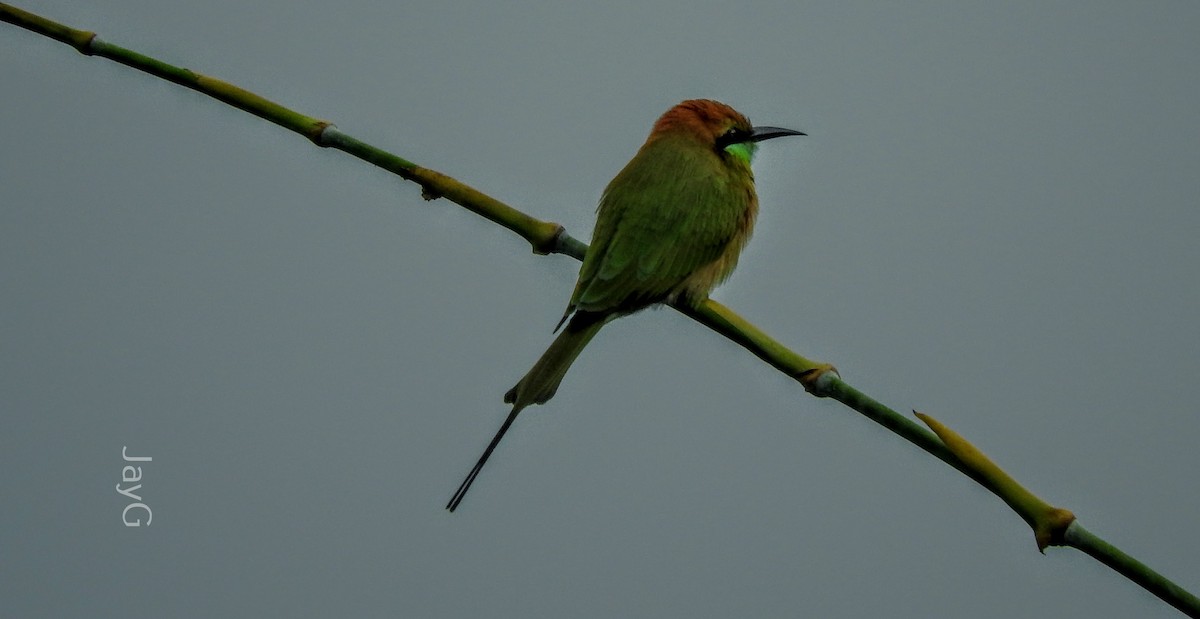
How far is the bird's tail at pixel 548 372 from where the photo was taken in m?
1.59

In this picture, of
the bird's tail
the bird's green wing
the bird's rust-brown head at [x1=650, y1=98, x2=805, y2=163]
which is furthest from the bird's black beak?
the bird's tail

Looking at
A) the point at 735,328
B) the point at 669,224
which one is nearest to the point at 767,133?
the point at 669,224

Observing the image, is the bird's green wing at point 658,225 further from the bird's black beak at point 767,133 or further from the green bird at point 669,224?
the bird's black beak at point 767,133

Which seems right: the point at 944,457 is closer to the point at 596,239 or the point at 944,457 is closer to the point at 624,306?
the point at 624,306

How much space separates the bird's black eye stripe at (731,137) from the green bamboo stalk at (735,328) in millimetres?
939

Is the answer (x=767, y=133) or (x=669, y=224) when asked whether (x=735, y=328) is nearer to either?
(x=669, y=224)

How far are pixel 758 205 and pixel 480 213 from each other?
120 centimetres

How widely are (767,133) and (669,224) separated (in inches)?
18.8

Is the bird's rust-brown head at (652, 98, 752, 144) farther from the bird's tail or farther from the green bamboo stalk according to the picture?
the green bamboo stalk

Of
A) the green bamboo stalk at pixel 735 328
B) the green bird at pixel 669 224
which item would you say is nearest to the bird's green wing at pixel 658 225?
the green bird at pixel 669 224

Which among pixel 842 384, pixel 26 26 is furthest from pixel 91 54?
pixel 842 384

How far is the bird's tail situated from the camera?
159cm

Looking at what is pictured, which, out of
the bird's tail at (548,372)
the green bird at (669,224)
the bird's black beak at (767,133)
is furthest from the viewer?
the bird's black beak at (767,133)

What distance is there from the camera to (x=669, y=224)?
250 centimetres
